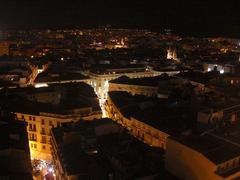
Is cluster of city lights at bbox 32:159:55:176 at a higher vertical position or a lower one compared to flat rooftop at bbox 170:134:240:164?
lower

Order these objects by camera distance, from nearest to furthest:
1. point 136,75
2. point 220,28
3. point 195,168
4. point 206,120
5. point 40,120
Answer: point 195,168, point 206,120, point 40,120, point 136,75, point 220,28

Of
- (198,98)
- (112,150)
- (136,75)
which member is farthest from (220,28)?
(112,150)

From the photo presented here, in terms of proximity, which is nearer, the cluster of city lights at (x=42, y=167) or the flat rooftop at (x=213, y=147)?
the flat rooftop at (x=213, y=147)

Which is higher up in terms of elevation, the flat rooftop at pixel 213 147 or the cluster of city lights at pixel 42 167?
the flat rooftop at pixel 213 147

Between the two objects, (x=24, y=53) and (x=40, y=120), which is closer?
(x=40, y=120)

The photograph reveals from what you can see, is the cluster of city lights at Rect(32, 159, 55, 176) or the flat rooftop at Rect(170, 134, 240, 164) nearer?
the flat rooftop at Rect(170, 134, 240, 164)

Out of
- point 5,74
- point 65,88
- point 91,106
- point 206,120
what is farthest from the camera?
point 5,74

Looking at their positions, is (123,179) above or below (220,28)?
below

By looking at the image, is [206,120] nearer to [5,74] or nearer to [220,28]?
[5,74]

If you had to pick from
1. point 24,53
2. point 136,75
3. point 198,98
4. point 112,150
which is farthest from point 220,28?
point 112,150

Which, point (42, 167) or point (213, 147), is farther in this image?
point (42, 167)

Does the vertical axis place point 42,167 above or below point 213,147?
below
